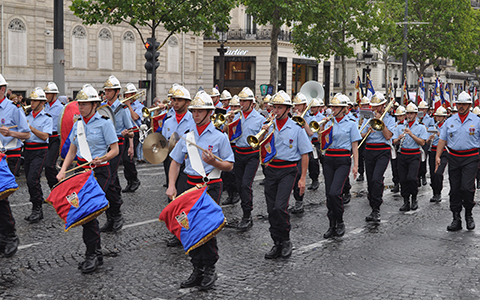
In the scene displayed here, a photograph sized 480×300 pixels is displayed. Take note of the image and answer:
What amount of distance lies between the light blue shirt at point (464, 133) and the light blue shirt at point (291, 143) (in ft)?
9.99

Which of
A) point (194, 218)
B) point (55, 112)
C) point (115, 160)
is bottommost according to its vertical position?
point (194, 218)

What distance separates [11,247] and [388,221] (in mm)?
6066

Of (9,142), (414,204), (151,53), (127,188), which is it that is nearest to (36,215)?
(9,142)

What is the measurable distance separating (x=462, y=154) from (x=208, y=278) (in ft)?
17.0

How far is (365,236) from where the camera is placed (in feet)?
31.3

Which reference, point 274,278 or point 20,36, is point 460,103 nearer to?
point 274,278

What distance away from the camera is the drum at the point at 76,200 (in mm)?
6938

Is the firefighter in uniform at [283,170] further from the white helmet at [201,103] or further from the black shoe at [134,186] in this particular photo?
the black shoe at [134,186]

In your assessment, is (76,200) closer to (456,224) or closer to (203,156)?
(203,156)

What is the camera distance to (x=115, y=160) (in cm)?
948

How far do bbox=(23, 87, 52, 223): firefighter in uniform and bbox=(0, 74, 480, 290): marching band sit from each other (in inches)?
0.6

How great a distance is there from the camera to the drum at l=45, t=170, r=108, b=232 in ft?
22.8

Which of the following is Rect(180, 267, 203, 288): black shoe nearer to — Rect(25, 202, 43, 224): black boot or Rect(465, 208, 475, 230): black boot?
Rect(25, 202, 43, 224): black boot

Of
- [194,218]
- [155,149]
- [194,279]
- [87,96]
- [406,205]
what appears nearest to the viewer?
[194,218]
